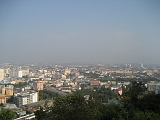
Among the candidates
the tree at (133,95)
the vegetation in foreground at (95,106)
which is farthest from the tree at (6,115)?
the tree at (133,95)

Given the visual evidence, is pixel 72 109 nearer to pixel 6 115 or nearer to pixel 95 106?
pixel 95 106

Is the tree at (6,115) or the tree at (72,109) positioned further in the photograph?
the tree at (6,115)

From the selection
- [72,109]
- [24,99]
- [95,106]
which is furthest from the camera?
[24,99]

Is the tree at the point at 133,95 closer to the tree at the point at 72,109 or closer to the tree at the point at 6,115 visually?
the tree at the point at 72,109

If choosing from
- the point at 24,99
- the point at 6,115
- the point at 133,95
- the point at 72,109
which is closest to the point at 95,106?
the point at 72,109

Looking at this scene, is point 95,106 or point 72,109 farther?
point 95,106

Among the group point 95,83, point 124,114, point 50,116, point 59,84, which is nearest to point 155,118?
point 124,114

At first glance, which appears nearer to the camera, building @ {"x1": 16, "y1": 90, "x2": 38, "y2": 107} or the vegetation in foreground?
the vegetation in foreground

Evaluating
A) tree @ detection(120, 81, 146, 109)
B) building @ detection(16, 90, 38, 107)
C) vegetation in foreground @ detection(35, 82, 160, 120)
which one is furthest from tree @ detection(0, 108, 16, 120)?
building @ detection(16, 90, 38, 107)

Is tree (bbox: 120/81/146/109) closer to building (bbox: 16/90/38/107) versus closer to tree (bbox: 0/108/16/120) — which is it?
tree (bbox: 0/108/16/120)

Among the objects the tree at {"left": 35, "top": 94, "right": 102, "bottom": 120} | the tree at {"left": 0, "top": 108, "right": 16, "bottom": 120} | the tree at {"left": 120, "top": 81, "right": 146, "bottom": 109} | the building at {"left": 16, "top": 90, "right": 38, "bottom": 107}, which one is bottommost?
the building at {"left": 16, "top": 90, "right": 38, "bottom": 107}

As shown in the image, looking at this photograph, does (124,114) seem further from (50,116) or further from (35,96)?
(35,96)

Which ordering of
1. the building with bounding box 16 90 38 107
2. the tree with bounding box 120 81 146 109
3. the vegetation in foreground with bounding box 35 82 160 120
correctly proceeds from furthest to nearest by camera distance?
the building with bounding box 16 90 38 107 → the tree with bounding box 120 81 146 109 → the vegetation in foreground with bounding box 35 82 160 120
